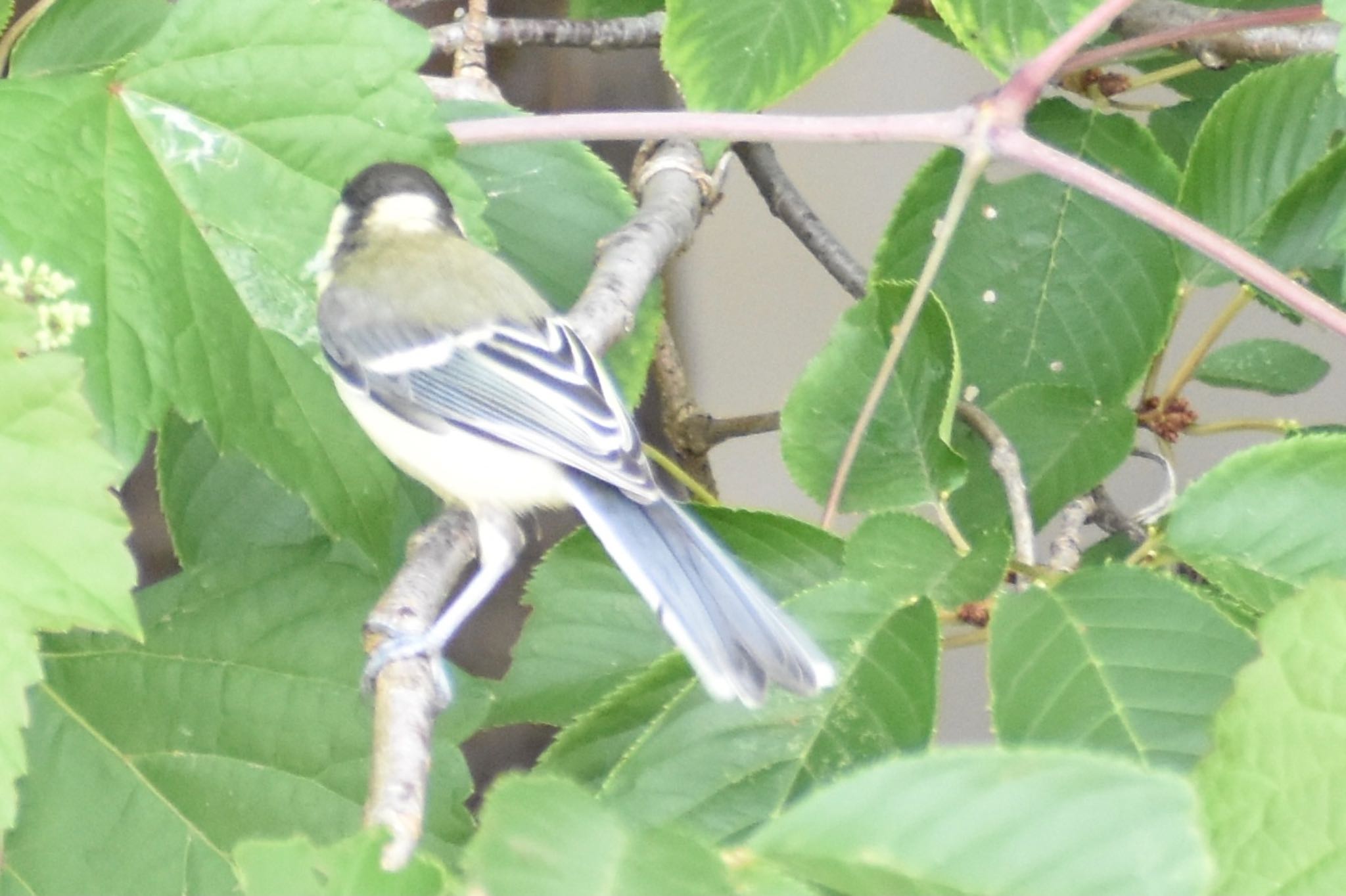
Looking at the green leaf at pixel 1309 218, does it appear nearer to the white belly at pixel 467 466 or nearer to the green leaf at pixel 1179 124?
the green leaf at pixel 1179 124

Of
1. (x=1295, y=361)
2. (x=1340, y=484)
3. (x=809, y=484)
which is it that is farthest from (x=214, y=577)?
(x=1295, y=361)

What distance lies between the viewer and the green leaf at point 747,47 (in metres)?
0.89

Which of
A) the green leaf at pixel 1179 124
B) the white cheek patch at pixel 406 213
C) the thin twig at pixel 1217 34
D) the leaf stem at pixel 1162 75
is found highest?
the thin twig at pixel 1217 34

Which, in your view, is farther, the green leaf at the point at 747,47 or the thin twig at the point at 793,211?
the thin twig at the point at 793,211

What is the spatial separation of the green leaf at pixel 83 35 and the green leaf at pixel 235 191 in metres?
0.08

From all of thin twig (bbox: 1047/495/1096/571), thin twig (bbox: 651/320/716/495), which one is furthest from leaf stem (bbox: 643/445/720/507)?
thin twig (bbox: 1047/495/1096/571)

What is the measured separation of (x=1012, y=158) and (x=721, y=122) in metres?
0.17

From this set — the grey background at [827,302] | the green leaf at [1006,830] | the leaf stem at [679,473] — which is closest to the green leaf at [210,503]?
the leaf stem at [679,473]

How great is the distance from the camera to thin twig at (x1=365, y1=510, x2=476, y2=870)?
49 centimetres

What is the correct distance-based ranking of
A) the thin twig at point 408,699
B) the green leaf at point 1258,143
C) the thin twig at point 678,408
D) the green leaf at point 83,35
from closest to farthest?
the thin twig at point 408,699 < the green leaf at point 83,35 < the green leaf at point 1258,143 < the thin twig at point 678,408

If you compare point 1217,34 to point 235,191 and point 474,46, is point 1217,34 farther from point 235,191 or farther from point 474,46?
point 235,191

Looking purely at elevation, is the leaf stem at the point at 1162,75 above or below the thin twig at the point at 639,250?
above

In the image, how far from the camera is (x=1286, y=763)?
0.51 meters

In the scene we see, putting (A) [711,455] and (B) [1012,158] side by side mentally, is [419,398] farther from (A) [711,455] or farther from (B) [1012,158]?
(A) [711,455]
